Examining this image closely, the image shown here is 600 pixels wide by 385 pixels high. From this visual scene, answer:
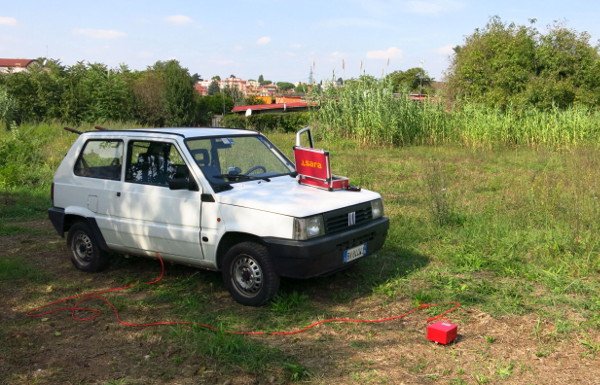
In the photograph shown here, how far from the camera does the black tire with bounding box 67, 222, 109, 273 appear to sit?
661 centimetres

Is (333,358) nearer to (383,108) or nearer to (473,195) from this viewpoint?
(473,195)

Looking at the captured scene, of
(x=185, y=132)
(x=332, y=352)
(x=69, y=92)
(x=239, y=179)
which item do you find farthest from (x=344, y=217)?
(x=69, y=92)

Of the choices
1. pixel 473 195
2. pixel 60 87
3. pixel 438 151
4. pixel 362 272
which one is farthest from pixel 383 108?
pixel 60 87

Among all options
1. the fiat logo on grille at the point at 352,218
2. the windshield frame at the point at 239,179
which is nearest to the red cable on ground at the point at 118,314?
the fiat logo on grille at the point at 352,218

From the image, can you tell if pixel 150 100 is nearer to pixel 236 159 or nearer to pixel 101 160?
pixel 101 160

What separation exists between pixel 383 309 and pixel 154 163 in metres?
2.91

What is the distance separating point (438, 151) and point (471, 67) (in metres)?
18.4

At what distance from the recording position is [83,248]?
6.78m

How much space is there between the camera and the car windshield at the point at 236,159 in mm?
5859

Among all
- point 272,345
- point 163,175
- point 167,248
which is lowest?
point 272,345

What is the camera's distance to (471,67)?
34.1 meters

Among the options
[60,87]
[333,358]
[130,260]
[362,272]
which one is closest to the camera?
[333,358]

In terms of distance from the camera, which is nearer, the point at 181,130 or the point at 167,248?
the point at 167,248

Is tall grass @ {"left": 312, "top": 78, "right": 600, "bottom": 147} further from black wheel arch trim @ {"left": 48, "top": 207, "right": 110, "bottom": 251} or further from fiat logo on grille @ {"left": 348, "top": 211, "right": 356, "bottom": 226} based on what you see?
black wheel arch trim @ {"left": 48, "top": 207, "right": 110, "bottom": 251}
